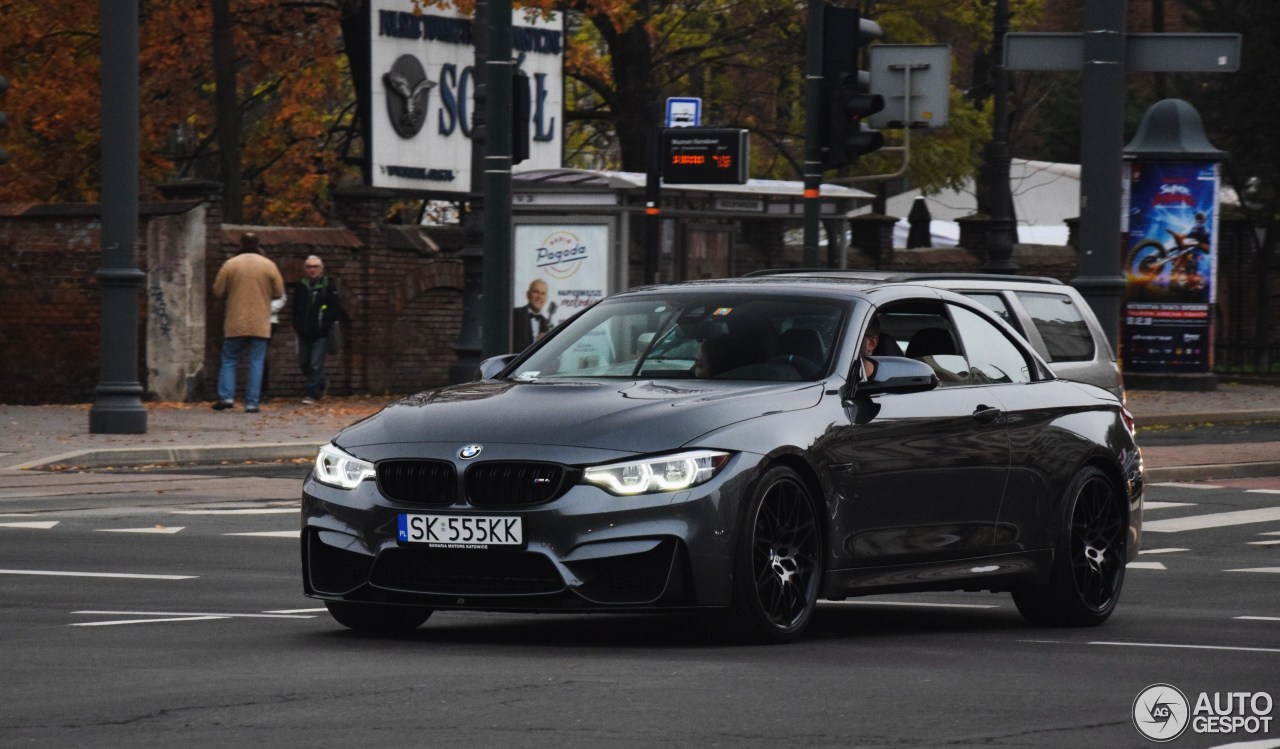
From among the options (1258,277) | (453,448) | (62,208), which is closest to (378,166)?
(62,208)

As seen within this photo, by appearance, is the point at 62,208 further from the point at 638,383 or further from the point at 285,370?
the point at 638,383

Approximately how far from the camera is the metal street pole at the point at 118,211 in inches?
839

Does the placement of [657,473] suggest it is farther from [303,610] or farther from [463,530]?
[303,610]

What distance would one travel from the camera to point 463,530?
8367mm

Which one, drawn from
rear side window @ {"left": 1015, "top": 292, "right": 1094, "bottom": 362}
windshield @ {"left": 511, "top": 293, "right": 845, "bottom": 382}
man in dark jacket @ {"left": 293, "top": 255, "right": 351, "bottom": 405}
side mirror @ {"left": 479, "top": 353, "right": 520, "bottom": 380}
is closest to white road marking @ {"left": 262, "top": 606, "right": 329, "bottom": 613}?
side mirror @ {"left": 479, "top": 353, "right": 520, "bottom": 380}

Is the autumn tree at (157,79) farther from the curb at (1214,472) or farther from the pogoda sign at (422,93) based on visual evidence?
the curb at (1214,472)

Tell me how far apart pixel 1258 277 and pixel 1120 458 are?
110ft

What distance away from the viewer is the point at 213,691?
24.0 feet

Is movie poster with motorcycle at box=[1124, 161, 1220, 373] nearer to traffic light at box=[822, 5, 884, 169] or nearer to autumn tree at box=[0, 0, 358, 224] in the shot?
autumn tree at box=[0, 0, 358, 224]

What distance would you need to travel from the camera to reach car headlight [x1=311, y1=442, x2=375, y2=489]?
8.62 meters

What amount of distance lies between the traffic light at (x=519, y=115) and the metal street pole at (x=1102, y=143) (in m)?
4.07

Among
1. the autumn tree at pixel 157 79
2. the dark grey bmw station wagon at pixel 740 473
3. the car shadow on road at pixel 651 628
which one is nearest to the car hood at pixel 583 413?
the dark grey bmw station wagon at pixel 740 473

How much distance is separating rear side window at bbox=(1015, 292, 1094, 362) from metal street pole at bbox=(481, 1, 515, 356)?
19.1 feet

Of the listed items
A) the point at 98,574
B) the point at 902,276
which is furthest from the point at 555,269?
the point at 902,276
